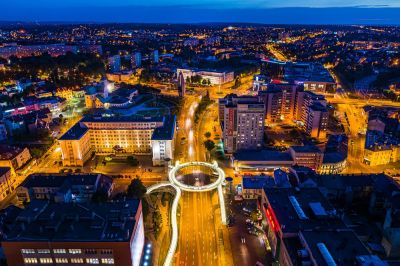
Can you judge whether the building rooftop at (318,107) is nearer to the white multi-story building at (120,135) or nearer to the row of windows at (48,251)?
the white multi-story building at (120,135)

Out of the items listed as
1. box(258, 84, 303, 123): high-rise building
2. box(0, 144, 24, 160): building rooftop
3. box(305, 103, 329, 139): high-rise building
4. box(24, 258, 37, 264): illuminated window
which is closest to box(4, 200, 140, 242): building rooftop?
box(24, 258, 37, 264): illuminated window

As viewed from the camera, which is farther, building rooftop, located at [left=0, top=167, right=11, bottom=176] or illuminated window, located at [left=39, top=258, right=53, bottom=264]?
building rooftop, located at [left=0, top=167, right=11, bottom=176]

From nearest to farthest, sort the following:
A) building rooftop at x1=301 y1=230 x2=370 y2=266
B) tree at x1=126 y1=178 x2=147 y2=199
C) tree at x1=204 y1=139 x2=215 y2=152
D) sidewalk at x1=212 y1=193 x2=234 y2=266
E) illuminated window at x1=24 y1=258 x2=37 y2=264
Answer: building rooftop at x1=301 y1=230 x2=370 y2=266, illuminated window at x1=24 y1=258 x2=37 y2=264, sidewalk at x1=212 y1=193 x2=234 y2=266, tree at x1=126 y1=178 x2=147 y2=199, tree at x1=204 y1=139 x2=215 y2=152

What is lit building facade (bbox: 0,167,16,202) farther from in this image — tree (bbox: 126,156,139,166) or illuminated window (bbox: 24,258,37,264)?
illuminated window (bbox: 24,258,37,264)

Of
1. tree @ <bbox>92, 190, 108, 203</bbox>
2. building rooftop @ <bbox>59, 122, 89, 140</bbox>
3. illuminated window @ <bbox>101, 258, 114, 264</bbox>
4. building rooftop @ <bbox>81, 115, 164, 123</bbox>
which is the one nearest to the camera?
illuminated window @ <bbox>101, 258, 114, 264</bbox>

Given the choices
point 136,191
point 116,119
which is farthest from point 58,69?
point 136,191

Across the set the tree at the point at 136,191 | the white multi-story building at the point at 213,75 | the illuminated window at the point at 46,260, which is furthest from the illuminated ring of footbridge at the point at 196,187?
the white multi-story building at the point at 213,75

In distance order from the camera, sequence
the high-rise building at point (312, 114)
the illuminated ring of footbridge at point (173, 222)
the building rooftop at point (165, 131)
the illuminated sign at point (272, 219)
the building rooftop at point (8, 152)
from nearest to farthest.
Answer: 1. the illuminated ring of footbridge at point (173, 222)
2. the illuminated sign at point (272, 219)
3. the building rooftop at point (8, 152)
4. the building rooftop at point (165, 131)
5. the high-rise building at point (312, 114)
